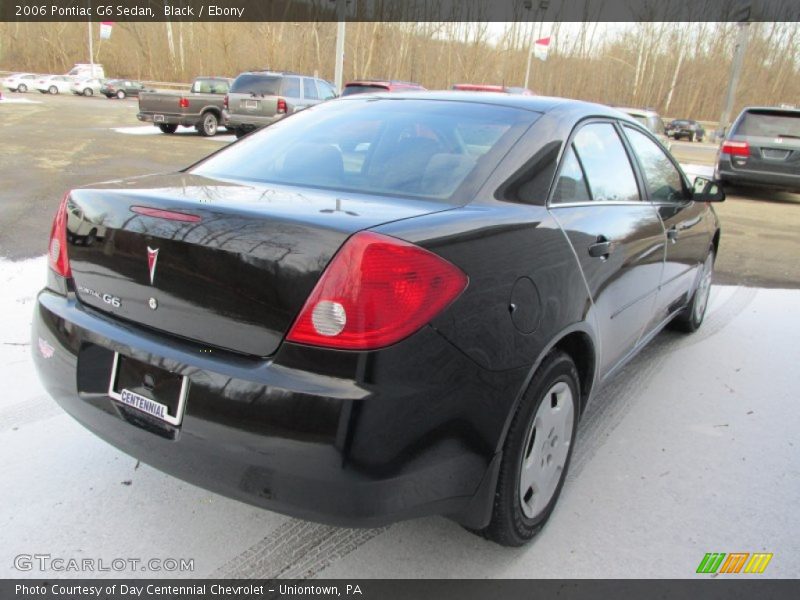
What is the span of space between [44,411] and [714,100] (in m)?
68.7

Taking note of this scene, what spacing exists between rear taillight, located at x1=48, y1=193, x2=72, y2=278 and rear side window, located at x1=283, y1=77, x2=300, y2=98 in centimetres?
1496

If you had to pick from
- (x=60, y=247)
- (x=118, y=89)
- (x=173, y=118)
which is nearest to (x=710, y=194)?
(x=60, y=247)

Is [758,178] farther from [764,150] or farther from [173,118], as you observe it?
[173,118]

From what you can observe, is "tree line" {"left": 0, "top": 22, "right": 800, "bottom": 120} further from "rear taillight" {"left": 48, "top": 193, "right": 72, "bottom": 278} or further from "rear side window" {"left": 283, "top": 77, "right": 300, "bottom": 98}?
"rear taillight" {"left": 48, "top": 193, "right": 72, "bottom": 278}

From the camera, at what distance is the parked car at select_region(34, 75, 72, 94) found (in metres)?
43.0

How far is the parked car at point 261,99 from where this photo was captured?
16.0 m

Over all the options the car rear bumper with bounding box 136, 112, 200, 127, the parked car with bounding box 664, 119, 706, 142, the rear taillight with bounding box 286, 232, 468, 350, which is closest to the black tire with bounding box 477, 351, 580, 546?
the rear taillight with bounding box 286, 232, 468, 350

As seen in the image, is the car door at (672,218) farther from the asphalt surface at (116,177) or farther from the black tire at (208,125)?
the black tire at (208,125)

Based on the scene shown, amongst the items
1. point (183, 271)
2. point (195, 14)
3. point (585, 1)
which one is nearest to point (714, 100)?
point (585, 1)

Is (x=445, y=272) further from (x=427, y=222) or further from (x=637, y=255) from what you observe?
(x=637, y=255)

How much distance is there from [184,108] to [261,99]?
3164 mm

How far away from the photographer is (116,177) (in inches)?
388

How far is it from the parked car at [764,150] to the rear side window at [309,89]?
1040 centimetres

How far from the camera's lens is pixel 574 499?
2.59 meters
